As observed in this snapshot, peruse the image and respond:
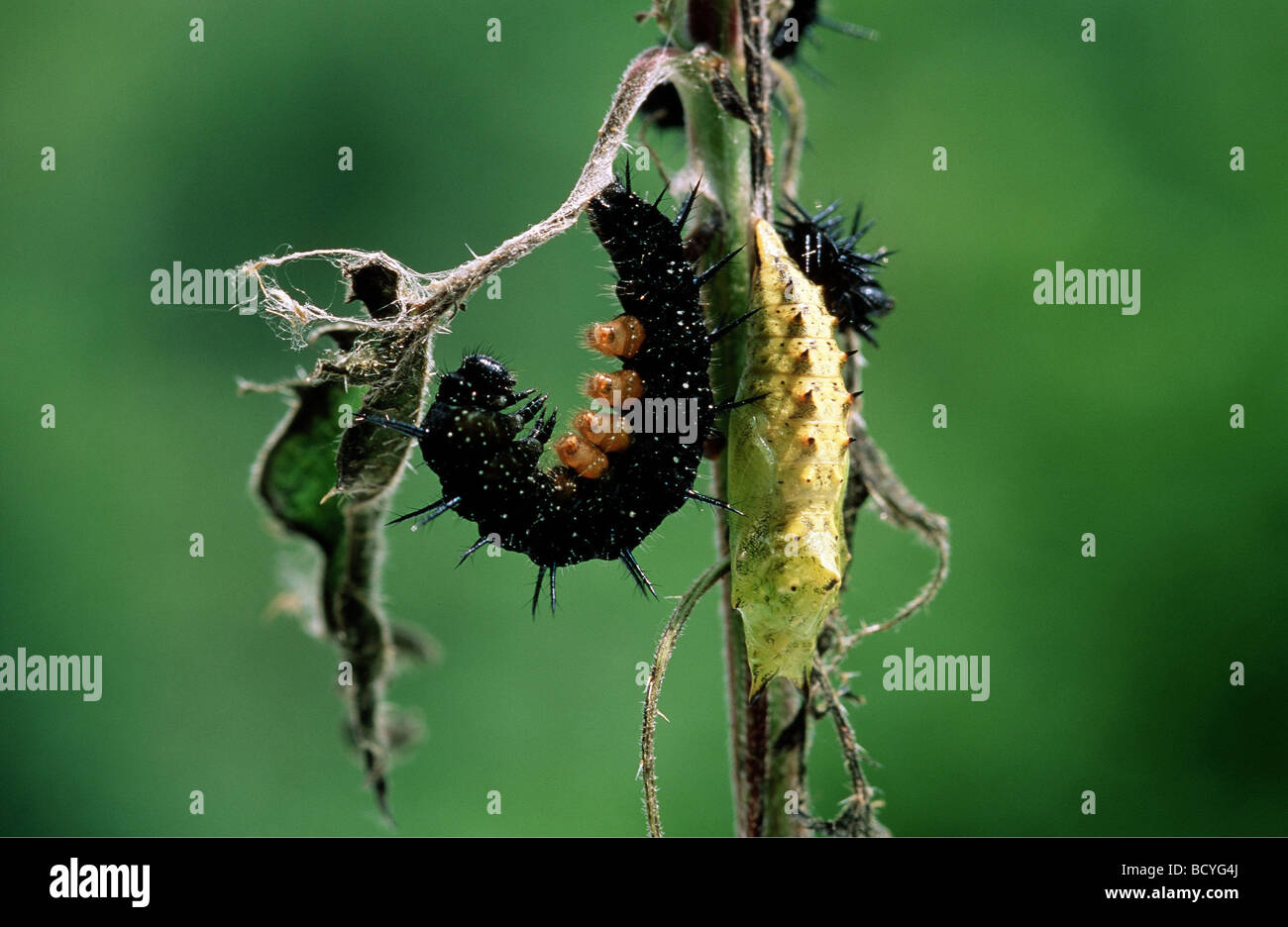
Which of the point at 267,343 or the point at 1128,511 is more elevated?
the point at 267,343

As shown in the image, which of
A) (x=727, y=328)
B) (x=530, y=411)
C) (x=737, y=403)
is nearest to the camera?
(x=737, y=403)

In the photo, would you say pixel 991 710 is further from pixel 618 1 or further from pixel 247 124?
pixel 247 124

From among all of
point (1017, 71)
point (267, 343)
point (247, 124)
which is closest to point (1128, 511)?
point (1017, 71)

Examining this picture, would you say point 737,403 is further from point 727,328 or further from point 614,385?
point 614,385

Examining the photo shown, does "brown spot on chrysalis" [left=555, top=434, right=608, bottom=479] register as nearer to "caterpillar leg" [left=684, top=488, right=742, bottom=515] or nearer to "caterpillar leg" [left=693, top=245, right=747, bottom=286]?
"caterpillar leg" [left=684, top=488, right=742, bottom=515]

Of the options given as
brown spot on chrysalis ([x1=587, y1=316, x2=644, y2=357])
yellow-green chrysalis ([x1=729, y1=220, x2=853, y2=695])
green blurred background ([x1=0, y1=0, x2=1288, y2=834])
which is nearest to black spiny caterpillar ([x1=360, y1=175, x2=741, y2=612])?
brown spot on chrysalis ([x1=587, y1=316, x2=644, y2=357])

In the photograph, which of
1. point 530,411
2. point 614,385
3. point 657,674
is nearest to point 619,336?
point 614,385
